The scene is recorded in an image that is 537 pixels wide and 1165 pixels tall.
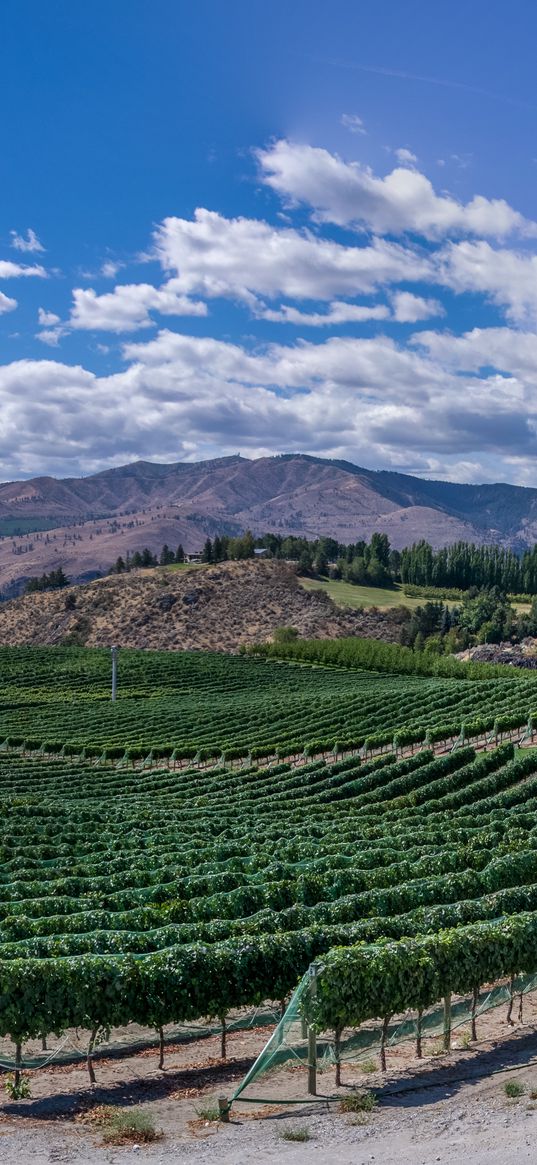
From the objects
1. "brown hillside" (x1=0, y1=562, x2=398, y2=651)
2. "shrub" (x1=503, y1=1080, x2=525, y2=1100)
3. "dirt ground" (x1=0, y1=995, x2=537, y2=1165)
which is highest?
"brown hillside" (x1=0, y1=562, x2=398, y2=651)

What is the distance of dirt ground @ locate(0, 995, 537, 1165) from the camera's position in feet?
42.0

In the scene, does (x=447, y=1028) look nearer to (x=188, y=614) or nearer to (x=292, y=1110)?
(x=292, y=1110)

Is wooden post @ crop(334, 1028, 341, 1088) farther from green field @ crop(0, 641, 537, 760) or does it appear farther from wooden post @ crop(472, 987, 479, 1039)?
green field @ crop(0, 641, 537, 760)

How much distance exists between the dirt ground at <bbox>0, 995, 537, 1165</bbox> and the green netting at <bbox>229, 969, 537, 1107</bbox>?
26 centimetres

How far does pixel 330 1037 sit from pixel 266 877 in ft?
23.5

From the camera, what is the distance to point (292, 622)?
175 m

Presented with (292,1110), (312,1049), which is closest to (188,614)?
(312,1049)

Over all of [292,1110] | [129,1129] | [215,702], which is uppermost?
[129,1129]

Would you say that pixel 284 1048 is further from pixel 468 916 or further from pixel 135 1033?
pixel 468 916

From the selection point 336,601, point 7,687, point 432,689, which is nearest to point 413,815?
point 432,689

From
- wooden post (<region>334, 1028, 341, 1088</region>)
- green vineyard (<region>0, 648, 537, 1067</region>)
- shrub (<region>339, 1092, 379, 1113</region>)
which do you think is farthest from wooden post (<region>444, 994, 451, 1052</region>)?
shrub (<region>339, 1092, 379, 1113</region>)

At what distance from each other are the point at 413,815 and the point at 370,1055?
23.2 metres

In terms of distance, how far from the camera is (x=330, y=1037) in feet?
56.5

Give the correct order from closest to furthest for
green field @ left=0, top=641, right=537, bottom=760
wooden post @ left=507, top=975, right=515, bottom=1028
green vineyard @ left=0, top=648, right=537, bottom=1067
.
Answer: green vineyard @ left=0, top=648, right=537, bottom=1067 < wooden post @ left=507, top=975, right=515, bottom=1028 < green field @ left=0, top=641, right=537, bottom=760
